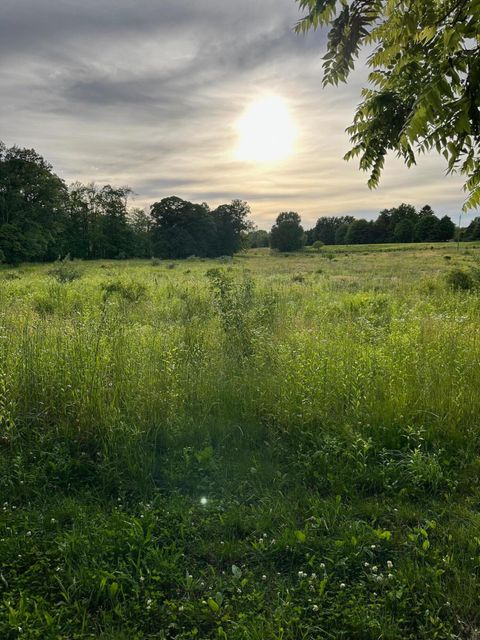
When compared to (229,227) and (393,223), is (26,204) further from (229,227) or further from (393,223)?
(393,223)

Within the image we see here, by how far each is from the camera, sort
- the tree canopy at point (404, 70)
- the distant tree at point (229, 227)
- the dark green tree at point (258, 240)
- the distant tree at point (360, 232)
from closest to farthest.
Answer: the tree canopy at point (404, 70) → the distant tree at point (229, 227) → the distant tree at point (360, 232) → the dark green tree at point (258, 240)

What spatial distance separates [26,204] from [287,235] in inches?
2180

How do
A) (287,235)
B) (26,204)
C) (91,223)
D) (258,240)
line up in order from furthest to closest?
(258,240) < (287,235) < (91,223) < (26,204)

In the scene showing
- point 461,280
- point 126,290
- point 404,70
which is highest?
point 404,70

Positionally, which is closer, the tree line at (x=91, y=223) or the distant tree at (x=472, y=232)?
the tree line at (x=91, y=223)

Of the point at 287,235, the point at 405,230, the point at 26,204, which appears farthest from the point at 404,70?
the point at 405,230

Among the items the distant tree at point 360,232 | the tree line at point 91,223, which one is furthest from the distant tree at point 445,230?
the tree line at point 91,223

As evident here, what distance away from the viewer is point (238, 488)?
3418mm

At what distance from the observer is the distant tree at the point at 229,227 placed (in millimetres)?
73938

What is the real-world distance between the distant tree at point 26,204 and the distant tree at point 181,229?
18977 millimetres

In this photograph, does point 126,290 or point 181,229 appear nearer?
point 126,290

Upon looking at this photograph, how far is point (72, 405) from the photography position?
4.19 m

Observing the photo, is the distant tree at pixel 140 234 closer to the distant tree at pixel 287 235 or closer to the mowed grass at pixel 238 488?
the distant tree at pixel 287 235

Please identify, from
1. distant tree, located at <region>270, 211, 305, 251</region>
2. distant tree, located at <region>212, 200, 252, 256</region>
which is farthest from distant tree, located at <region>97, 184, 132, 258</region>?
distant tree, located at <region>270, 211, 305, 251</region>
